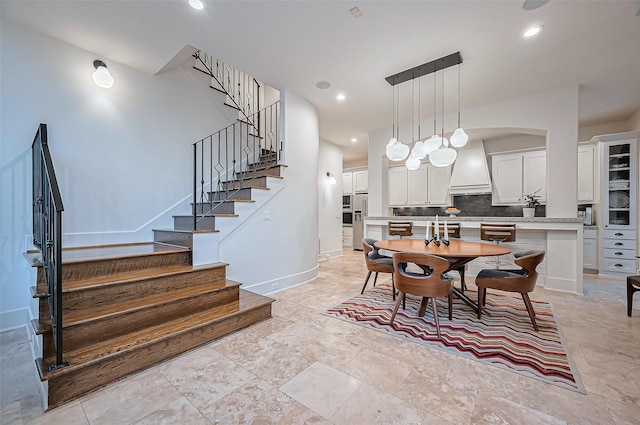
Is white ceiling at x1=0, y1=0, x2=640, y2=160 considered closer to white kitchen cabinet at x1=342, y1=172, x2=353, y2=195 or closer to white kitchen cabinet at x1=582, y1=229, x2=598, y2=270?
white kitchen cabinet at x1=582, y1=229, x2=598, y2=270

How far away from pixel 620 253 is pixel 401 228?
3813 mm

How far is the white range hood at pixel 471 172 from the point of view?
226 inches

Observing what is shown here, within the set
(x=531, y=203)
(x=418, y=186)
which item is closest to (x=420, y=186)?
(x=418, y=186)

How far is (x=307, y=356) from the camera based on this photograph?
206cm

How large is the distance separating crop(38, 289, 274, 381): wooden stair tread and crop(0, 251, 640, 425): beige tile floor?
201 millimetres

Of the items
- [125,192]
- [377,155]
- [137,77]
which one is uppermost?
[137,77]

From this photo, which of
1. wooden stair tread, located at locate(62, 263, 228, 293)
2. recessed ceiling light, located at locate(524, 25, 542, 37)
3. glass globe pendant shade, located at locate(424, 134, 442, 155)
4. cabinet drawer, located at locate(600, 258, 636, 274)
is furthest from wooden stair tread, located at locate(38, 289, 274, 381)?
cabinet drawer, located at locate(600, 258, 636, 274)

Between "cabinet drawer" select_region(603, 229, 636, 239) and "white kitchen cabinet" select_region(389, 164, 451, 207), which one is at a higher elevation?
"white kitchen cabinet" select_region(389, 164, 451, 207)

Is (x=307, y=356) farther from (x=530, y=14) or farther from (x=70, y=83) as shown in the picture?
(x=70, y=83)

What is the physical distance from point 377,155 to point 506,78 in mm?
2503

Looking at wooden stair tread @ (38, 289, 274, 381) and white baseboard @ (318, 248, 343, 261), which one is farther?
white baseboard @ (318, 248, 343, 261)

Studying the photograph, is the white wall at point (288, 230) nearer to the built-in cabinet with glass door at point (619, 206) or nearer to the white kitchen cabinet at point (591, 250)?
the white kitchen cabinet at point (591, 250)

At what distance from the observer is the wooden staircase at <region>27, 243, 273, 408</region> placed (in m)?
1.66

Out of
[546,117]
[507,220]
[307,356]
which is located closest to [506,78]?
[546,117]
